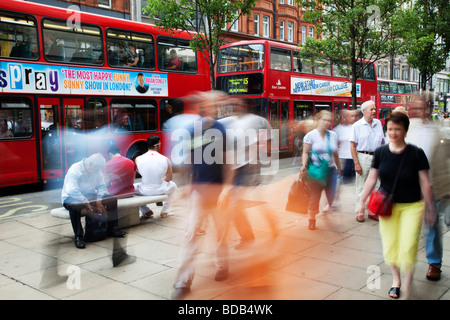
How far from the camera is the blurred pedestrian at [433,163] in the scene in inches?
165

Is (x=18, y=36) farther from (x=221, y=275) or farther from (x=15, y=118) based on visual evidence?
(x=221, y=275)

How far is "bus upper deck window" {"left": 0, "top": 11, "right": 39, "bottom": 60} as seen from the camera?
922cm

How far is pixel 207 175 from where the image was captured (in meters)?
4.27

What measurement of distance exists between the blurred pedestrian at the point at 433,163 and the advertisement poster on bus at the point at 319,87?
11.8 m

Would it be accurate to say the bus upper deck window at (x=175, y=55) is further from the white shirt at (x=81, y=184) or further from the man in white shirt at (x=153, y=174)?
the white shirt at (x=81, y=184)

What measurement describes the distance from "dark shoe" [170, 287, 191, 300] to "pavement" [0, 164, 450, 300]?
1.9 inches

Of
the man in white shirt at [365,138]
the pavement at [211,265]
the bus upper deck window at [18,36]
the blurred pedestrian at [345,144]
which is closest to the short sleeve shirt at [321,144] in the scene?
the man in white shirt at [365,138]

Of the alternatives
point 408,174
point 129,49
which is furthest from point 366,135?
point 129,49

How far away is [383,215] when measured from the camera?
146 inches

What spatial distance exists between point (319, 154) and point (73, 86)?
670cm

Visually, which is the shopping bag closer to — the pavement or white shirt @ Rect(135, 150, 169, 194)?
the pavement

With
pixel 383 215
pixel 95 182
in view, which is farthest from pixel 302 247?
pixel 95 182
